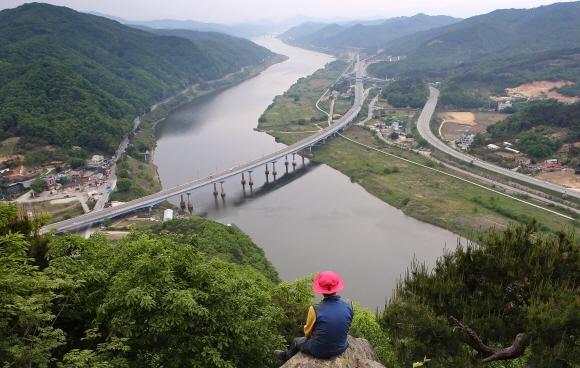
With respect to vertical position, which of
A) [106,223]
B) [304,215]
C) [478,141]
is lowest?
[304,215]

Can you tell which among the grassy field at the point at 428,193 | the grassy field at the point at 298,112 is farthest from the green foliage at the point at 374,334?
the grassy field at the point at 298,112

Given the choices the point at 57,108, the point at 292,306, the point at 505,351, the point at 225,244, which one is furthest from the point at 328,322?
the point at 57,108

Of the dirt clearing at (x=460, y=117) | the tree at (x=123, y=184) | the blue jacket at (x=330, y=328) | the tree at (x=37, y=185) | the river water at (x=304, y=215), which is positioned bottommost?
the river water at (x=304, y=215)

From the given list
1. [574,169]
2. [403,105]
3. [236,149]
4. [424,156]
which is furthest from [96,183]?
[403,105]

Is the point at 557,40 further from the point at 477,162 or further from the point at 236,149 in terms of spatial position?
the point at 236,149

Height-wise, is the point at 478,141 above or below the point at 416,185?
above

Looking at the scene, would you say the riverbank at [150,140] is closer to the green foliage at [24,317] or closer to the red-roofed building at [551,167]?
the green foliage at [24,317]

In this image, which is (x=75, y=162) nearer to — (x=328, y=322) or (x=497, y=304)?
(x=497, y=304)
